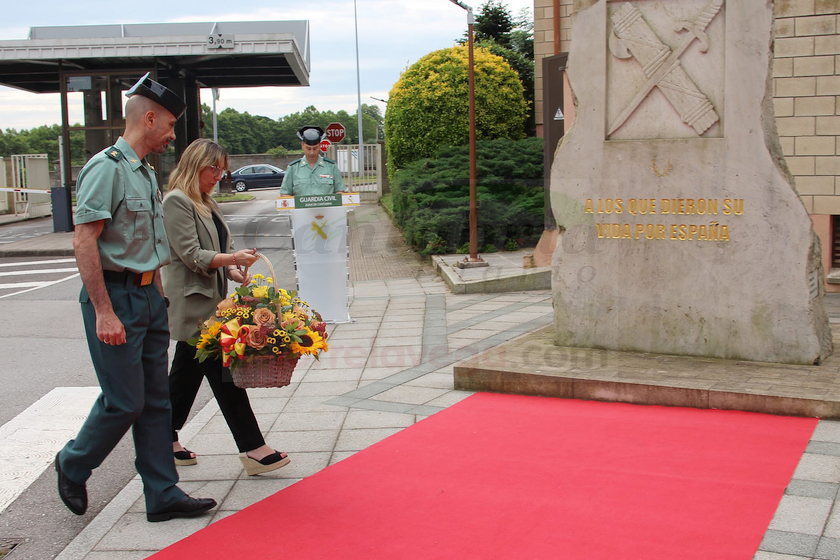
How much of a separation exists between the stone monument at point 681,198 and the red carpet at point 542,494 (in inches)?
44.7

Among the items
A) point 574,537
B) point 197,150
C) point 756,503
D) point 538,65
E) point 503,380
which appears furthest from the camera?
point 538,65

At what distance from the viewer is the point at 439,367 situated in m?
6.85

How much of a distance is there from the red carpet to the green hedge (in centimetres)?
931

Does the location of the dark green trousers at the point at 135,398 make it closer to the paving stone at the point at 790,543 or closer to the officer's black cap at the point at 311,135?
the paving stone at the point at 790,543

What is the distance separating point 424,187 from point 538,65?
437 centimetres

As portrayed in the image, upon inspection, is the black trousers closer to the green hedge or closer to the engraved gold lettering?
the engraved gold lettering

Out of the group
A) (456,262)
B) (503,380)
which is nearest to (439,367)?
(503,380)

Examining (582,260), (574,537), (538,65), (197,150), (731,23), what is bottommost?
(574,537)

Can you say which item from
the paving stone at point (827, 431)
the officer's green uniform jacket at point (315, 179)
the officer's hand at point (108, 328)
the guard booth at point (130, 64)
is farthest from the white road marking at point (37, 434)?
the guard booth at point (130, 64)

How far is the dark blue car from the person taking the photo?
44094 millimetres

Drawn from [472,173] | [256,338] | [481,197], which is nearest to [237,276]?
[256,338]

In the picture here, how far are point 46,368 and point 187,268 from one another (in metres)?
3.67

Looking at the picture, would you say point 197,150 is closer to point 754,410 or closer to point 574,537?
point 574,537

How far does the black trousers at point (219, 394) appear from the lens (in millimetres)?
4422
